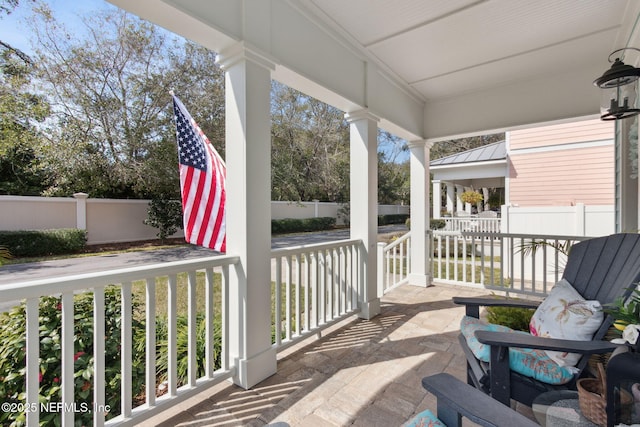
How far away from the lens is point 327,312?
127 inches

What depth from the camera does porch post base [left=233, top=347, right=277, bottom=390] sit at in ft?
7.14

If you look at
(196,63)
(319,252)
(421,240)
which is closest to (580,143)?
(421,240)

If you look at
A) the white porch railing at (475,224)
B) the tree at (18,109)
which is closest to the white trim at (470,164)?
the white porch railing at (475,224)

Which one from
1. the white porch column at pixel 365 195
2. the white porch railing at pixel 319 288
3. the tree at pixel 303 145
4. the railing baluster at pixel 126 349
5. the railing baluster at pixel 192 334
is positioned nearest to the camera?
the railing baluster at pixel 126 349

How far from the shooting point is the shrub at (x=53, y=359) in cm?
158

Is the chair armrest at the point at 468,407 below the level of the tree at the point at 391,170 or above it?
below

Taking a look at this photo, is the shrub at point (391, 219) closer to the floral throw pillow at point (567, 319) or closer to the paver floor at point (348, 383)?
the paver floor at point (348, 383)

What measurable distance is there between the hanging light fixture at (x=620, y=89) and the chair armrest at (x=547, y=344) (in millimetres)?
1911

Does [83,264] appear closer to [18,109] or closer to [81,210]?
[81,210]

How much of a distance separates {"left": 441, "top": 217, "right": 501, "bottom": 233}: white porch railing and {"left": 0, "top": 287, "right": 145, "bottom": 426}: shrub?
918 centimetres

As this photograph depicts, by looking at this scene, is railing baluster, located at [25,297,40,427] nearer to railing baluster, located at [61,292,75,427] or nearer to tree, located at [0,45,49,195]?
railing baluster, located at [61,292,75,427]

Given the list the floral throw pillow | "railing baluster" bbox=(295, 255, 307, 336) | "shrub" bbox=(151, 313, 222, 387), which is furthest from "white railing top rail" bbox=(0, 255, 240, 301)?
the floral throw pillow

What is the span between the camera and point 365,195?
3.52 m

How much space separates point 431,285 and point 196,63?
9.14 metres
